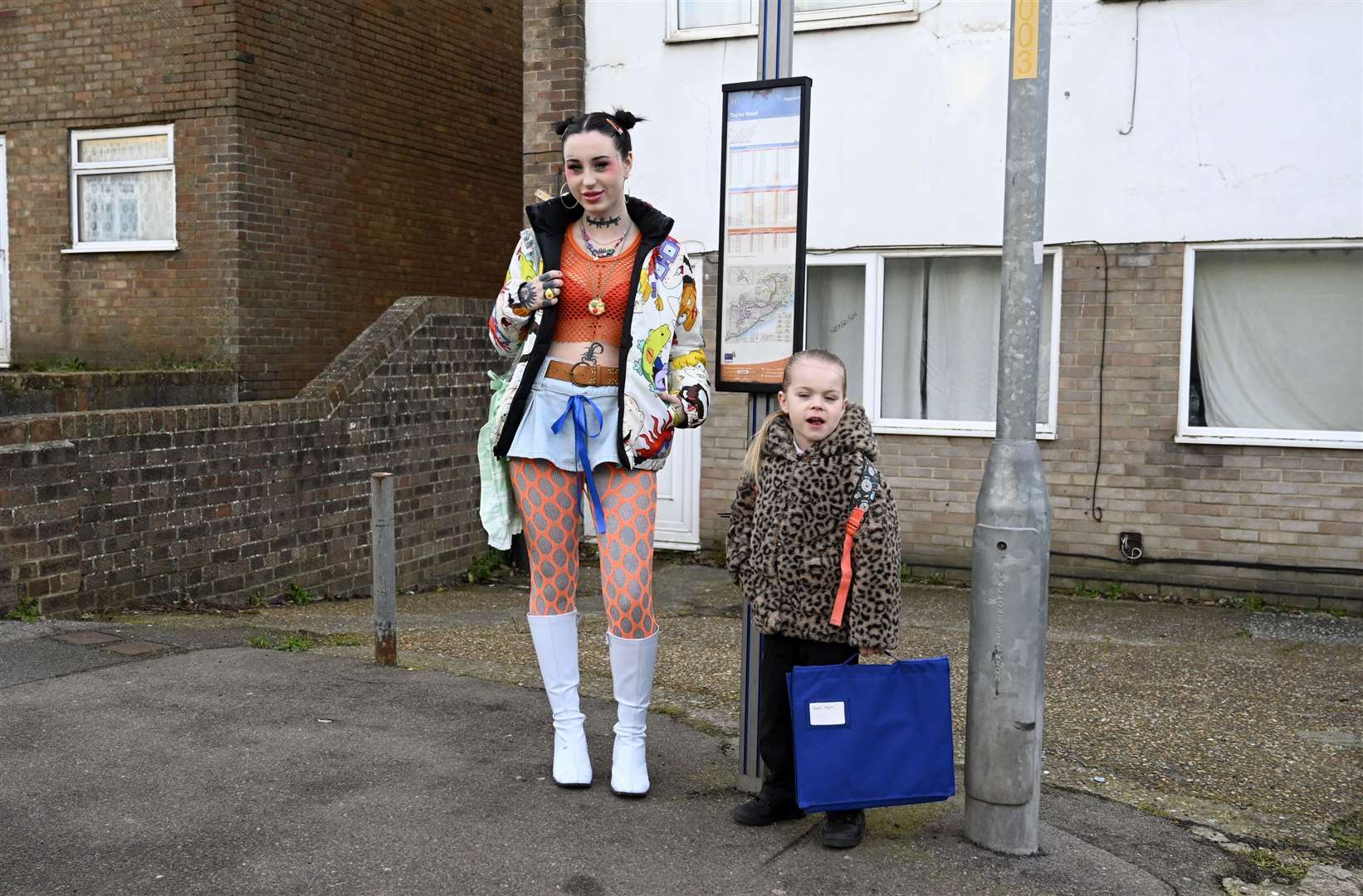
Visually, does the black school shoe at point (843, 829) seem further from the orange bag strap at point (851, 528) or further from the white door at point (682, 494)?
→ the white door at point (682, 494)

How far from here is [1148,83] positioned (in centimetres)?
871

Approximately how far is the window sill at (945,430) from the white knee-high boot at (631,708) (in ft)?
17.0

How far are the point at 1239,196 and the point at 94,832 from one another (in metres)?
7.60

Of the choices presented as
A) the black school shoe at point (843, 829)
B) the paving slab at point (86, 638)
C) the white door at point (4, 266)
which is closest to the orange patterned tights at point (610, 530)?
the black school shoe at point (843, 829)

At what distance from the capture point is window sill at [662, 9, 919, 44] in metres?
9.24

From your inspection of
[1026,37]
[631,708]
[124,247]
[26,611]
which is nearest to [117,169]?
[124,247]

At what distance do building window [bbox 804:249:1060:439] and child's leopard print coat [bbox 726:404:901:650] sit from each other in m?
5.52

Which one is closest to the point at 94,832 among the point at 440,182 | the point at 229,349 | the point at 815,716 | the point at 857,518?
the point at 815,716

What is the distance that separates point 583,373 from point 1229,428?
6011 millimetres

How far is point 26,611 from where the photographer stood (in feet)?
21.1

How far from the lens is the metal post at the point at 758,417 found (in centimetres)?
425

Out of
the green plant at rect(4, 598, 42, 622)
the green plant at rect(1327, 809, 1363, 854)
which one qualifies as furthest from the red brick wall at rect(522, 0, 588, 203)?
the green plant at rect(1327, 809, 1363, 854)

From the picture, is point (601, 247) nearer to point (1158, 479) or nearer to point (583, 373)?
point (583, 373)

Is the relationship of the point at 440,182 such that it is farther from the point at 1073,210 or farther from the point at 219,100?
the point at 1073,210
